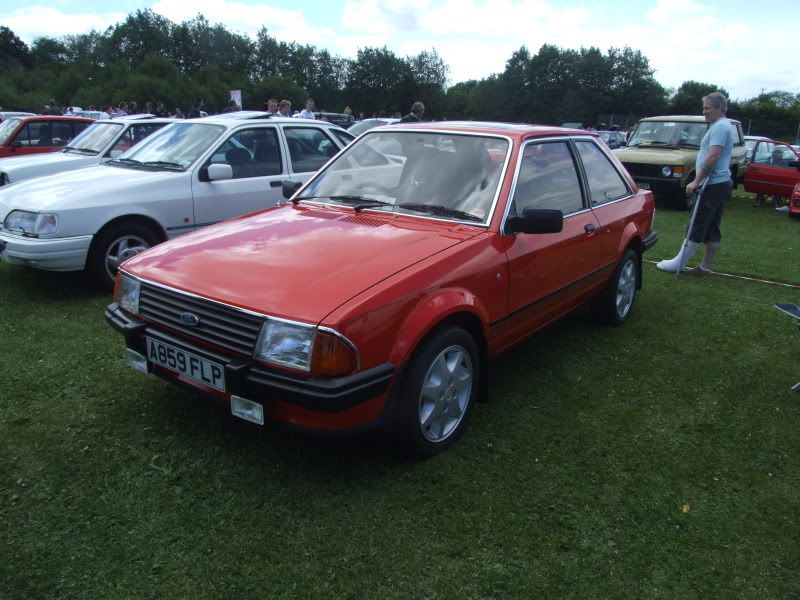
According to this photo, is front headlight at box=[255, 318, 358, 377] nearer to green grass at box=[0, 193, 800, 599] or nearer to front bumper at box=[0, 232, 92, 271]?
green grass at box=[0, 193, 800, 599]

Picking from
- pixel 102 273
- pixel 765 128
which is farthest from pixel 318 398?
pixel 765 128

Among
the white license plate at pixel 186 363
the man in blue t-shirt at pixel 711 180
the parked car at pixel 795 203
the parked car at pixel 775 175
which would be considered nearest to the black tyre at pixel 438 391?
the white license plate at pixel 186 363

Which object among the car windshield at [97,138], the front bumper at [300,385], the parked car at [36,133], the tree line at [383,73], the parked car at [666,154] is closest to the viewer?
the front bumper at [300,385]

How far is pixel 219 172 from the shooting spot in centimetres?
574

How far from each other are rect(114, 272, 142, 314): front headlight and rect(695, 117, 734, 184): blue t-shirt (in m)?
5.88

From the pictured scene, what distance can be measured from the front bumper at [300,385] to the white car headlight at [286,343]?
0.05 metres

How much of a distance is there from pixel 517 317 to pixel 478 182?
860 millimetres

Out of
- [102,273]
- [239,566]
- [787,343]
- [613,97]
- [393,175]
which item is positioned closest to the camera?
[239,566]

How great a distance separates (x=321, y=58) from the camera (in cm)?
9312

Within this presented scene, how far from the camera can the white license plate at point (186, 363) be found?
2.74m

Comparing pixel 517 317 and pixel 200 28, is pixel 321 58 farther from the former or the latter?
pixel 517 317

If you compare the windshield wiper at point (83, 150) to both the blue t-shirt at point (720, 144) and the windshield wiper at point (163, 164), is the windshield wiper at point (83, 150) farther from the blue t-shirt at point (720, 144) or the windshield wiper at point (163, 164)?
the blue t-shirt at point (720, 144)

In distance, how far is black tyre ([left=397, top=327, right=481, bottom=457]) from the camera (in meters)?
2.85

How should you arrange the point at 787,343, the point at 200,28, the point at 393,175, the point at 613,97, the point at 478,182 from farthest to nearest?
the point at 200,28
the point at 613,97
the point at 787,343
the point at 393,175
the point at 478,182
